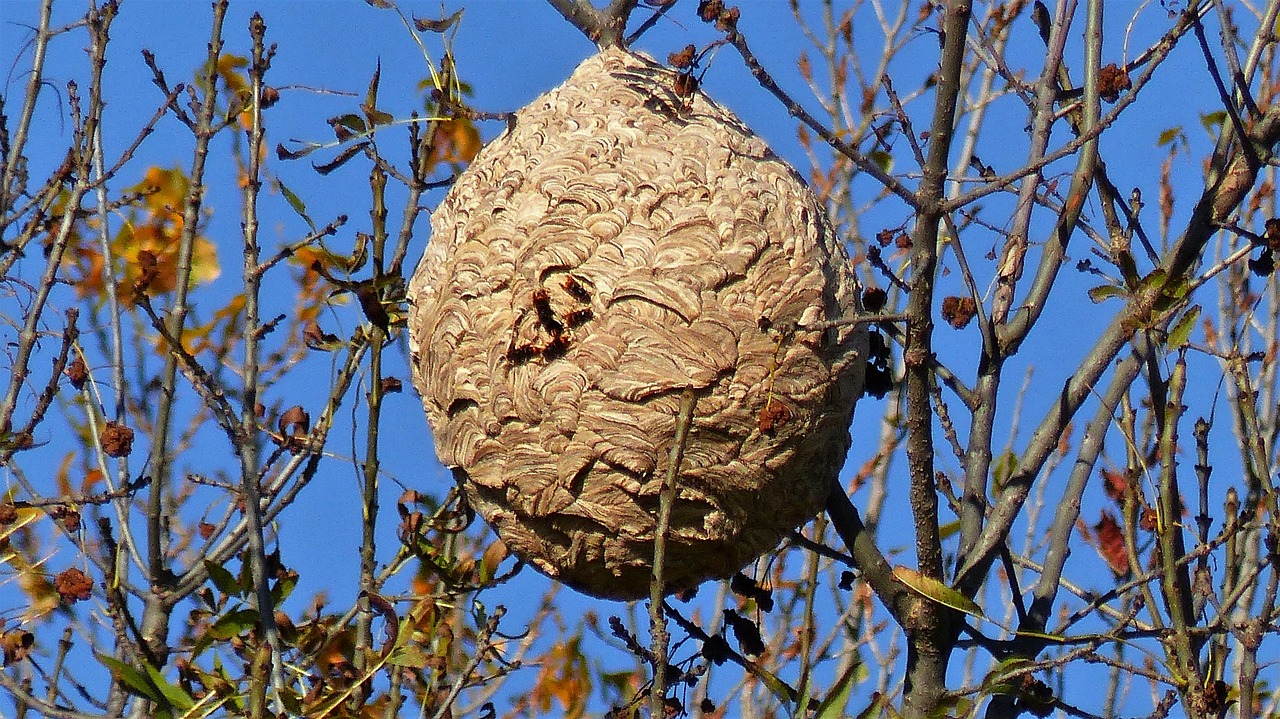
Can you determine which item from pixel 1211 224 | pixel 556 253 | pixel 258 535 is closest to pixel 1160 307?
pixel 1211 224

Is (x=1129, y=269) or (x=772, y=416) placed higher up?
(x=1129, y=269)

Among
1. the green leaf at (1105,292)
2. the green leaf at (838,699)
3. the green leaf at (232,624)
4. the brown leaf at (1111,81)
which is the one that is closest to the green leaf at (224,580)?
the green leaf at (232,624)

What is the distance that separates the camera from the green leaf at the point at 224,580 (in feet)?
7.72

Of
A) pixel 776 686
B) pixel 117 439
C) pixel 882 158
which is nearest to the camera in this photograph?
pixel 776 686

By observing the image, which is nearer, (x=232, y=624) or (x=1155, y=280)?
(x=1155, y=280)

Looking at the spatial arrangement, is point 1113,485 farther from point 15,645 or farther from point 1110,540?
point 15,645

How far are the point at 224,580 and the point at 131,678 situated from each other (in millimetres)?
249

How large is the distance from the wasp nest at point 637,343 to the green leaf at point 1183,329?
1.68 feet

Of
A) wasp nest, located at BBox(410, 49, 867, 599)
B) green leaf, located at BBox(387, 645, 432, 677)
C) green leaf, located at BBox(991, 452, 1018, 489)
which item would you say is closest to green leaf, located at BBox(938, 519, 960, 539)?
green leaf, located at BBox(991, 452, 1018, 489)

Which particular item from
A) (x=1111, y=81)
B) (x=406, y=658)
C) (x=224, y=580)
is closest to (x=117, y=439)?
(x=224, y=580)

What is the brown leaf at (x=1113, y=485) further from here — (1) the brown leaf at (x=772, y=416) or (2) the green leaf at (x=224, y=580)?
(2) the green leaf at (x=224, y=580)

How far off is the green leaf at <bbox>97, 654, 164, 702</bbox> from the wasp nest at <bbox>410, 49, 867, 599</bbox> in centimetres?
61

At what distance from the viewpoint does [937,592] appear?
→ 2.22 metres

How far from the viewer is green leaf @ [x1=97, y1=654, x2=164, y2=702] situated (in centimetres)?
216
